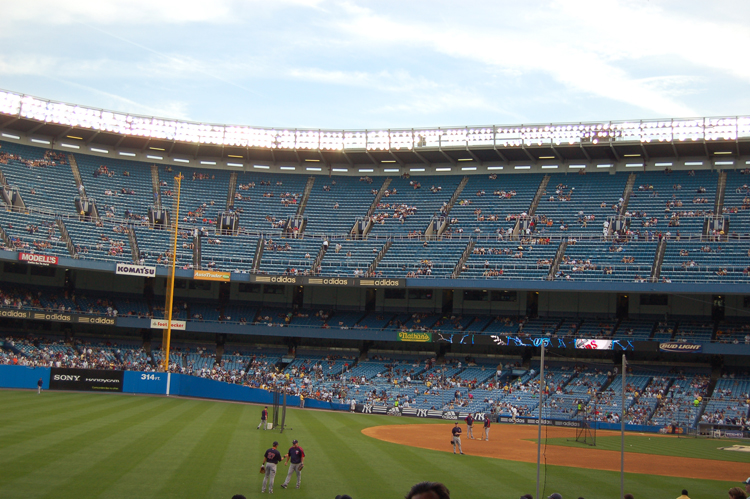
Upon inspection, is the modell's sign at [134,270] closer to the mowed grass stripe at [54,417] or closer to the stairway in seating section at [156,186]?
the stairway in seating section at [156,186]

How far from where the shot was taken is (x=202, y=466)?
22234mm

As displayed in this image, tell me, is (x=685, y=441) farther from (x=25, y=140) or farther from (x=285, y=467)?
(x=25, y=140)

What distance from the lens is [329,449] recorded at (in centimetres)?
2838

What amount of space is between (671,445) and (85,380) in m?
39.4

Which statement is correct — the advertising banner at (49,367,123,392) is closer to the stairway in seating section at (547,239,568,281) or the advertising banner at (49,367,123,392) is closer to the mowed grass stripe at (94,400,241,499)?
the mowed grass stripe at (94,400,241,499)

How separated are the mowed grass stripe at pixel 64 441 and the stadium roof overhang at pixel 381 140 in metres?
37.0

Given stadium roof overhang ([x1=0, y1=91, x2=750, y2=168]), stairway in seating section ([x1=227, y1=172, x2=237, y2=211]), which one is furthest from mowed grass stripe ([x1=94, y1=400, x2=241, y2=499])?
stadium roof overhang ([x1=0, y1=91, x2=750, y2=168])

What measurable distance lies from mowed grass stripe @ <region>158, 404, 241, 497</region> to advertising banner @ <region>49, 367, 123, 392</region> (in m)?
18.2

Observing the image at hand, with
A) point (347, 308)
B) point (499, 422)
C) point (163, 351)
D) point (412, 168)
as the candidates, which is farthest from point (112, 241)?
point (499, 422)

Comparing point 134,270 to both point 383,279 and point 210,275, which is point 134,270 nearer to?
point 210,275

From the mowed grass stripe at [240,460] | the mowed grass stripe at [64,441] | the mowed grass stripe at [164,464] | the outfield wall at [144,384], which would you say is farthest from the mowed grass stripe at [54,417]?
the mowed grass stripe at [240,460]

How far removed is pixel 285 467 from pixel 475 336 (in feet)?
110

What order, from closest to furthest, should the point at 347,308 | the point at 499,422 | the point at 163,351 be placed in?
the point at 499,422
the point at 163,351
the point at 347,308

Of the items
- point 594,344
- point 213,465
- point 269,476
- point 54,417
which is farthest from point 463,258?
point 269,476
